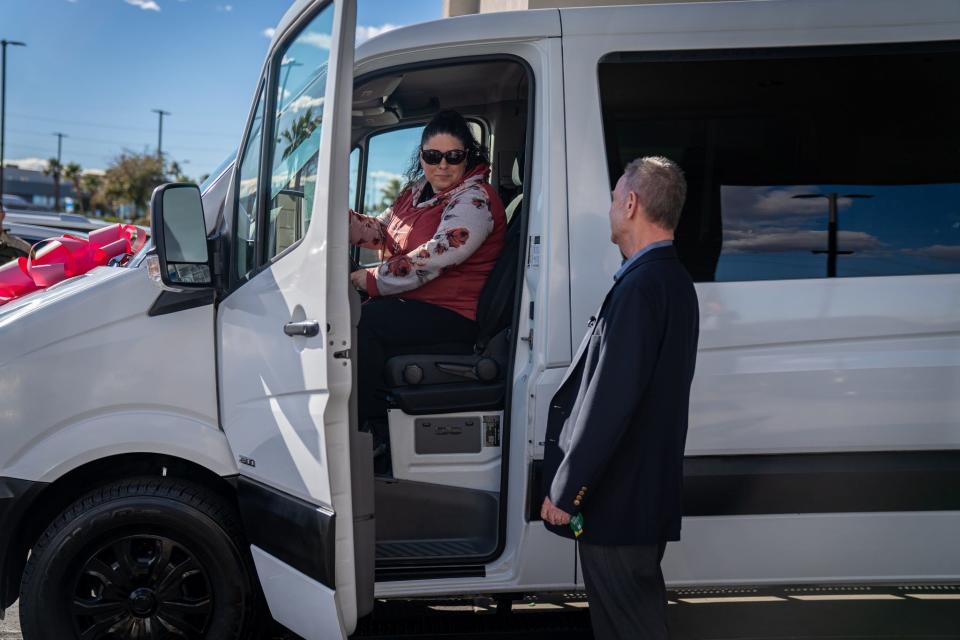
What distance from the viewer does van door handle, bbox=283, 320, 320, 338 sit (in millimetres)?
2480

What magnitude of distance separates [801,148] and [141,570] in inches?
103

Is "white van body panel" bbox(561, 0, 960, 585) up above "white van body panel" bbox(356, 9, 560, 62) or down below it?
below

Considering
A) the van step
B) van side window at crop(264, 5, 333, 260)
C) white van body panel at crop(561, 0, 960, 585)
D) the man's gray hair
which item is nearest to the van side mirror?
van side window at crop(264, 5, 333, 260)

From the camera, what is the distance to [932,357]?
3016 millimetres

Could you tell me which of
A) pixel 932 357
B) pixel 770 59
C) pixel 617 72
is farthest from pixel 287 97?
pixel 932 357

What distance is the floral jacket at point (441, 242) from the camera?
332 centimetres

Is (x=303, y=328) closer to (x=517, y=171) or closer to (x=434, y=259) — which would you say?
(x=434, y=259)

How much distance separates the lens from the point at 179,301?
291cm

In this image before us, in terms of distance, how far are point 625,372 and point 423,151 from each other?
1.58 metres

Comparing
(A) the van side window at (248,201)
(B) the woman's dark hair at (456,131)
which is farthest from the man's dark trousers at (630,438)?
(B) the woman's dark hair at (456,131)

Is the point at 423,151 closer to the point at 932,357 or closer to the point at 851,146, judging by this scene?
the point at 851,146

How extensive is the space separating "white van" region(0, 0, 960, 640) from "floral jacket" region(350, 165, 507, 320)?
0.30m

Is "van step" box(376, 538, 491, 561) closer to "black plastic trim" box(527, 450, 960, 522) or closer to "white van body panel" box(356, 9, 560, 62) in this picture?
"black plastic trim" box(527, 450, 960, 522)

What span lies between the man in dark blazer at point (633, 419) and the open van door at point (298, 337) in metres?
A: 0.62
